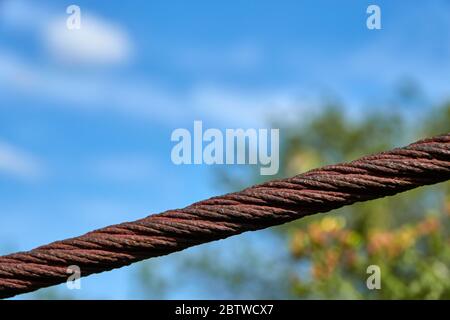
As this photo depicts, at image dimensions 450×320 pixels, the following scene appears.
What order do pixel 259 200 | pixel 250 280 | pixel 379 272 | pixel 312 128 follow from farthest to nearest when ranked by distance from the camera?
pixel 312 128 < pixel 250 280 < pixel 379 272 < pixel 259 200

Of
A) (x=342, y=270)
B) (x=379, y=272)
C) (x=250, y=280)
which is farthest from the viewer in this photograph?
(x=250, y=280)

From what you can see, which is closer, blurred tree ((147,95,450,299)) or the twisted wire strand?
the twisted wire strand

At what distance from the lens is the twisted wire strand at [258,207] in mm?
1117

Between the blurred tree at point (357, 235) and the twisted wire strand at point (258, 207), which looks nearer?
the twisted wire strand at point (258, 207)

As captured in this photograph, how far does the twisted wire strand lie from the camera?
1.12 m

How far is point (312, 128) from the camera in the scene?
473 inches

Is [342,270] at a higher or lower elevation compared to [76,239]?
higher

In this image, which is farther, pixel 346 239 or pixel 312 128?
pixel 312 128

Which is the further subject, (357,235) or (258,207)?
(357,235)

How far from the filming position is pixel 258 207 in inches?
44.6
